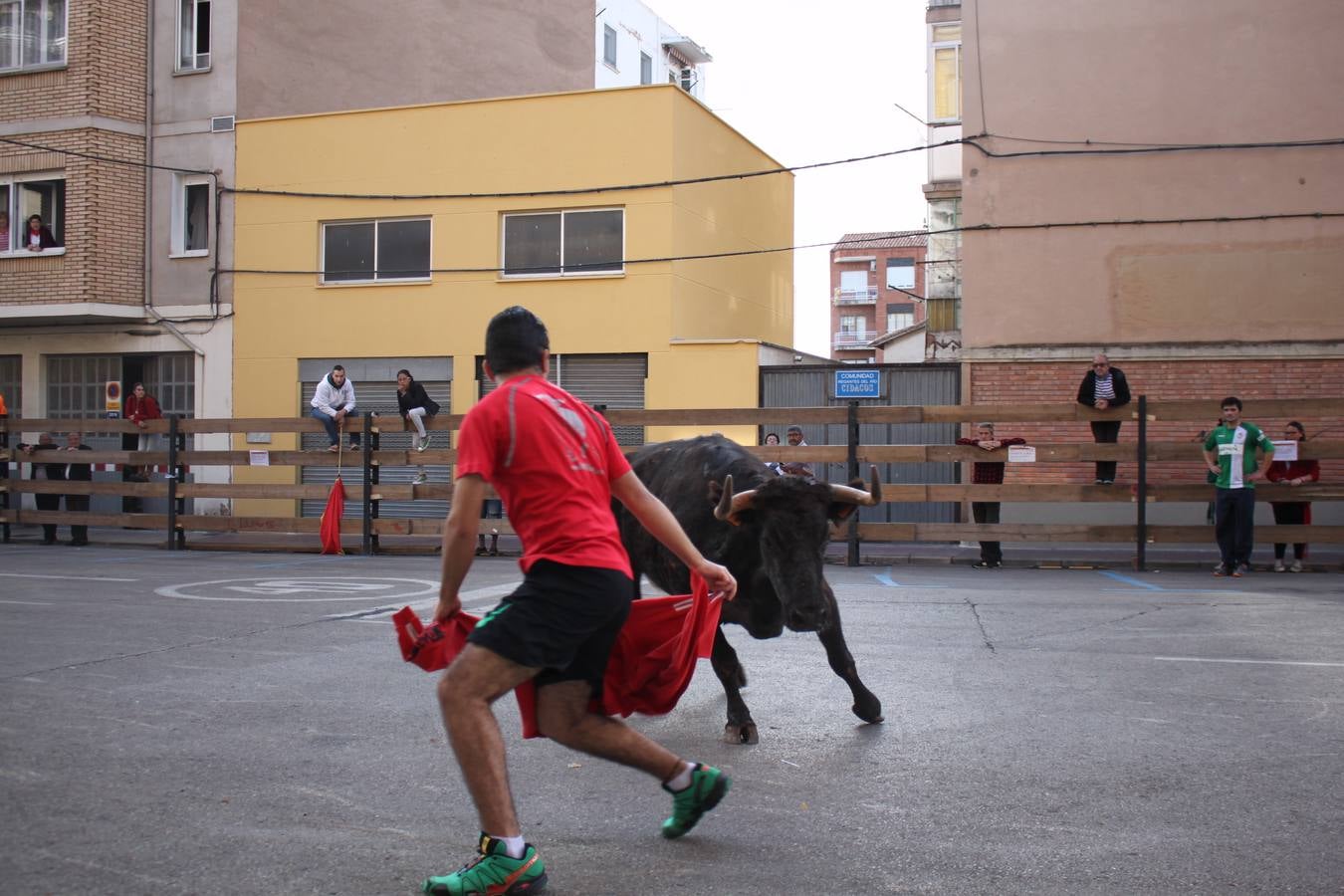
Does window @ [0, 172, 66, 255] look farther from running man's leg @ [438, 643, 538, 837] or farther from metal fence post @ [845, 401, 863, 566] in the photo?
running man's leg @ [438, 643, 538, 837]

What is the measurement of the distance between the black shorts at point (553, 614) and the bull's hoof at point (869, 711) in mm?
2559

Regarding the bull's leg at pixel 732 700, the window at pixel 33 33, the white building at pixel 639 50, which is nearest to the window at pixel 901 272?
the white building at pixel 639 50

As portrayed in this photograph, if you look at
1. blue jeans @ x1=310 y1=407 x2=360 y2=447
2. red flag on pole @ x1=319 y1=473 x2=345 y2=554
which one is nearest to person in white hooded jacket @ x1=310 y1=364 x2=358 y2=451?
blue jeans @ x1=310 y1=407 x2=360 y2=447

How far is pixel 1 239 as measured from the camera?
79.9ft

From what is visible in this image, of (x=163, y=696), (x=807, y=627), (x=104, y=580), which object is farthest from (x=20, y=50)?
(x=807, y=627)

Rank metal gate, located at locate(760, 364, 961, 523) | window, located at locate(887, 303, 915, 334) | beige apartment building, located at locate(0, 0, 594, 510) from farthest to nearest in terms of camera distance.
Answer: window, located at locate(887, 303, 915, 334) → beige apartment building, located at locate(0, 0, 594, 510) → metal gate, located at locate(760, 364, 961, 523)

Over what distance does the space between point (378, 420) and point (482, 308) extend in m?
6.43

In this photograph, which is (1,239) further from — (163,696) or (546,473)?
(546,473)

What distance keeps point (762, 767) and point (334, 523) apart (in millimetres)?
12023

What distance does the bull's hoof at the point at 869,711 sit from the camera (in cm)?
614

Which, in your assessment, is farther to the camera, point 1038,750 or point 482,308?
point 482,308

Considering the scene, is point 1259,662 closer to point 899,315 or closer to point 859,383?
point 859,383

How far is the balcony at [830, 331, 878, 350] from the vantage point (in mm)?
93688

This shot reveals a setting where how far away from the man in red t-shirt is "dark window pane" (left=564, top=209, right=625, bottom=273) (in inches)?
736
